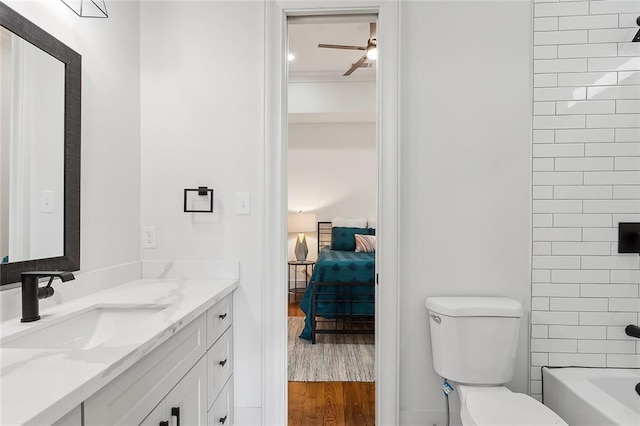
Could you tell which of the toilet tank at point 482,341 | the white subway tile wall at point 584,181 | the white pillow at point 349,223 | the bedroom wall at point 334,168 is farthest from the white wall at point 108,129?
the bedroom wall at point 334,168

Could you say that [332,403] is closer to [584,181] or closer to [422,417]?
[422,417]

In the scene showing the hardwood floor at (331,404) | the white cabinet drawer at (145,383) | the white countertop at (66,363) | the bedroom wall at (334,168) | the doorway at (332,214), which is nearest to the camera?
the white countertop at (66,363)

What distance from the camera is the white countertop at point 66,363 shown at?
0.64 m

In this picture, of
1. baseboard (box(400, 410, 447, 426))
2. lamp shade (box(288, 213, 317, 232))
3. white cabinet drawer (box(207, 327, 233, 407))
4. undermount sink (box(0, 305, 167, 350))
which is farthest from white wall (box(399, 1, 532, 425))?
lamp shade (box(288, 213, 317, 232))

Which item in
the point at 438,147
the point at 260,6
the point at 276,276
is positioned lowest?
the point at 276,276

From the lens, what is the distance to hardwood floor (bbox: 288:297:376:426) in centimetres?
204

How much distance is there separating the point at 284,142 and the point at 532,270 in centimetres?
143

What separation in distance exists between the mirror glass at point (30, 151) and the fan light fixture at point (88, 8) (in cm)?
Answer: 25

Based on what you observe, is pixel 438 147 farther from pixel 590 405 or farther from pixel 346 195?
pixel 346 195

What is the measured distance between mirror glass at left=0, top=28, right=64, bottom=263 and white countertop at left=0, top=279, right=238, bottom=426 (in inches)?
9.9

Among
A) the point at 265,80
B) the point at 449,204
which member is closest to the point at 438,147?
the point at 449,204

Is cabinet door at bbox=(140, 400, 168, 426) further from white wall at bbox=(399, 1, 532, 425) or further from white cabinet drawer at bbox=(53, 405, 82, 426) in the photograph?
white wall at bbox=(399, 1, 532, 425)

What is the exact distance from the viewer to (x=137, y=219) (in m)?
1.86

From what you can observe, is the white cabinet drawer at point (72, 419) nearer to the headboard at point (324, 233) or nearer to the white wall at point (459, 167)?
the white wall at point (459, 167)
